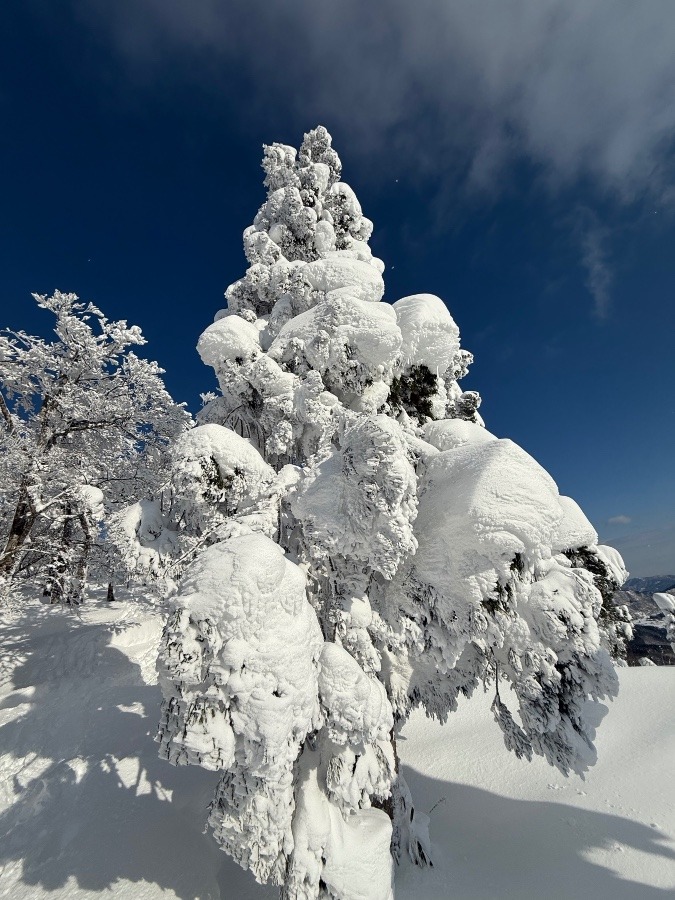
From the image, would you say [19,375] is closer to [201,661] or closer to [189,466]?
[189,466]

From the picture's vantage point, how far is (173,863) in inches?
203

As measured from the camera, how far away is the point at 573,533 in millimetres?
5934

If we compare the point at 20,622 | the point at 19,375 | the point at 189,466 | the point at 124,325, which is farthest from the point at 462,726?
the point at 19,375

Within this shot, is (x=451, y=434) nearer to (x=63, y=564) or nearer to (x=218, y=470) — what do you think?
(x=218, y=470)

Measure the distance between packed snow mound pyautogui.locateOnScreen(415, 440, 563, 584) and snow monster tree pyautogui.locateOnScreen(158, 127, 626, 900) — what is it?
0.03 metres

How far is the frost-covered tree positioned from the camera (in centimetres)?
827

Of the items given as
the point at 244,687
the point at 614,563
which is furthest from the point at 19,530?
the point at 614,563

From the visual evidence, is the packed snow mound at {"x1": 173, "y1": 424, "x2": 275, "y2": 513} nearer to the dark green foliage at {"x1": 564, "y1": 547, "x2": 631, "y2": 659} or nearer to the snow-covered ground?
the snow-covered ground

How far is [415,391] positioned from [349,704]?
5626 millimetres

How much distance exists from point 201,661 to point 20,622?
11827mm

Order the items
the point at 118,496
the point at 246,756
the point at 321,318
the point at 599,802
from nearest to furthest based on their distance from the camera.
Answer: the point at 246,756 < the point at 321,318 < the point at 599,802 < the point at 118,496

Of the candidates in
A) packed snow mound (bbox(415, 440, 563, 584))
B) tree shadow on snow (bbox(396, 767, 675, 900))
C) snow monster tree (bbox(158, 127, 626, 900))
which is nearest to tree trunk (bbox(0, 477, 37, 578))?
snow monster tree (bbox(158, 127, 626, 900))

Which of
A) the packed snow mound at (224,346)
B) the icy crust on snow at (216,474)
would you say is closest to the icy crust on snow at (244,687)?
the icy crust on snow at (216,474)

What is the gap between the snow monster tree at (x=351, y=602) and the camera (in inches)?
151
